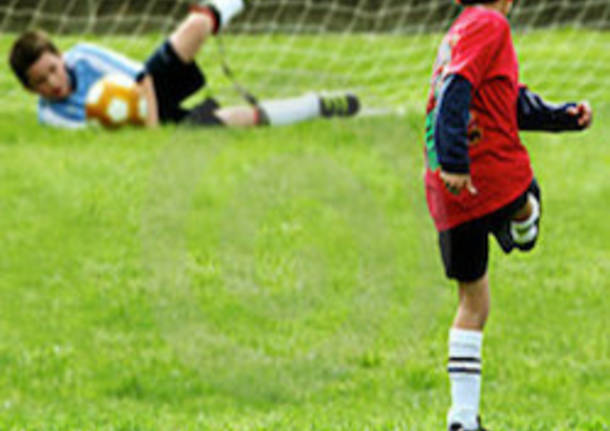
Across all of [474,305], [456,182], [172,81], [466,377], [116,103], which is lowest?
[116,103]

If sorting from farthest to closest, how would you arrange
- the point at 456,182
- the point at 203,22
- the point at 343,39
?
the point at 343,39 → the point at 203,22 → the point at 456,182

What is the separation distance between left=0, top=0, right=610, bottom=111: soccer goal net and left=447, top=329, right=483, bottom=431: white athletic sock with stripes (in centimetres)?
549

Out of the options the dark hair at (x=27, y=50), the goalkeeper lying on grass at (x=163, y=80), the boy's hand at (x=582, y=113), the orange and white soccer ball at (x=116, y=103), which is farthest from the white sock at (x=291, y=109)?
the boy's hand at (x=582, y=113)

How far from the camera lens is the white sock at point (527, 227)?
3.43 meters

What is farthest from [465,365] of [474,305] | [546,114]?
[546,114]

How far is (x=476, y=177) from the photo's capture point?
329 centimetres

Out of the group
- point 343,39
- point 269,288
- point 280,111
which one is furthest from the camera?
point 343,39

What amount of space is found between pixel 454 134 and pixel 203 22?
5326mm

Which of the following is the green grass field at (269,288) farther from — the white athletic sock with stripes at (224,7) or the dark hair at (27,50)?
the white athletic sock with stripes at (224,7)

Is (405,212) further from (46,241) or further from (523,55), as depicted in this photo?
(523,55)

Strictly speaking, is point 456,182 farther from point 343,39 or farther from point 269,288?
point 343,39

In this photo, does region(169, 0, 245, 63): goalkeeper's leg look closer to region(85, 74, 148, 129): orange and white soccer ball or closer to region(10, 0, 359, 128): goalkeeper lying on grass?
region(10, 0, 359, 128): goalkeeper lying on grass

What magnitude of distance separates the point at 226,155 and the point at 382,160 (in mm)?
1166

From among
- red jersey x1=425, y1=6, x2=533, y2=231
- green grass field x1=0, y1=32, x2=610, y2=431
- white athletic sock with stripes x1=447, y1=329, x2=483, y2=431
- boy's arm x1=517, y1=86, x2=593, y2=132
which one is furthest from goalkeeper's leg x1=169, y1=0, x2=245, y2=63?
white athletic sock with stripes x1=447, y1=329, x2=483, y2=431
